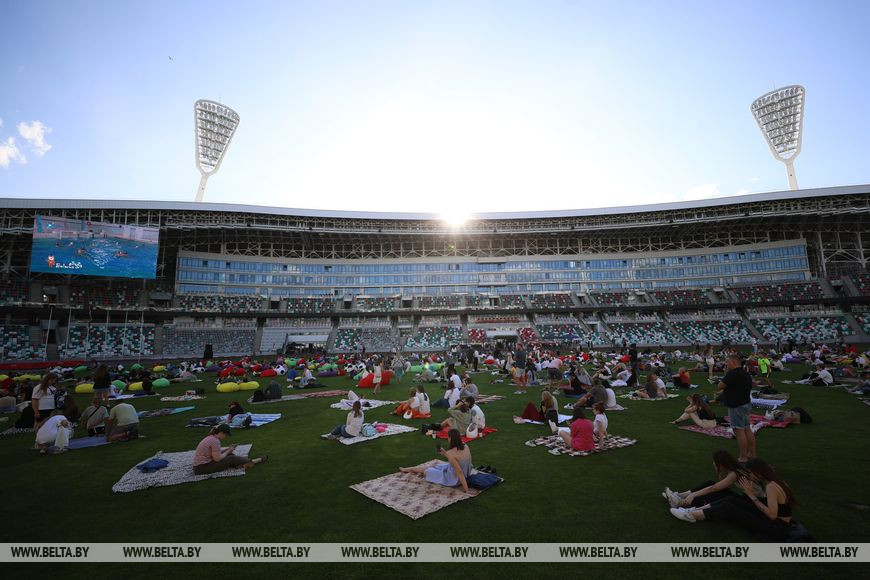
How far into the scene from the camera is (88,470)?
8617 millimetres

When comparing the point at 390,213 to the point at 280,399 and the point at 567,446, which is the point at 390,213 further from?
the point at 567,446

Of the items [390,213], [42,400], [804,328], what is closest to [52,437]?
[42,400]

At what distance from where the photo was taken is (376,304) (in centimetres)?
6450

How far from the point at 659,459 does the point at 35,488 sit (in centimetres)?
1221

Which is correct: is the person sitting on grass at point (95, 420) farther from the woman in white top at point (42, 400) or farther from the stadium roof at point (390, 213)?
the stadium roof at point (390, 213)

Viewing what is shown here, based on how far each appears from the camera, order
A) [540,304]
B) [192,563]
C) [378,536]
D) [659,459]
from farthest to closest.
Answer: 1. [540,304]
2. [659,459]
3. [378,536]
4. [192,563]

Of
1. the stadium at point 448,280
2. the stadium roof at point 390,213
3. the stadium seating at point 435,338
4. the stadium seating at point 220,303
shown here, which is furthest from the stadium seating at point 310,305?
the stadium seating at point 435,338

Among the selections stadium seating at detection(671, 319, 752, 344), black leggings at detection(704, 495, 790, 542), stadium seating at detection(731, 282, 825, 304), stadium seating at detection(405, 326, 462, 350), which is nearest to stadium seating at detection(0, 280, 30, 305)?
stadium seating at detection(405, 326, 462, 350)

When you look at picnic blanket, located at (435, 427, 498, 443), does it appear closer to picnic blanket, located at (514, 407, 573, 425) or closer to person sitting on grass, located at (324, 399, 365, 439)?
picnic blanket, located at (514, 407, 573, 425)

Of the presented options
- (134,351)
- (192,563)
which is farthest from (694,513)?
(134,351)

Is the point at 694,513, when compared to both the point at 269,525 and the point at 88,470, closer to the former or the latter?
the point at 269,525

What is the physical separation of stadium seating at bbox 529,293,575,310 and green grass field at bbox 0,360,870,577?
2048 inches

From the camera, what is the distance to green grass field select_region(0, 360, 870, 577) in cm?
A: 538

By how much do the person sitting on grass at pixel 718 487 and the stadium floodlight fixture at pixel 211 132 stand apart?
72244 millimetres
